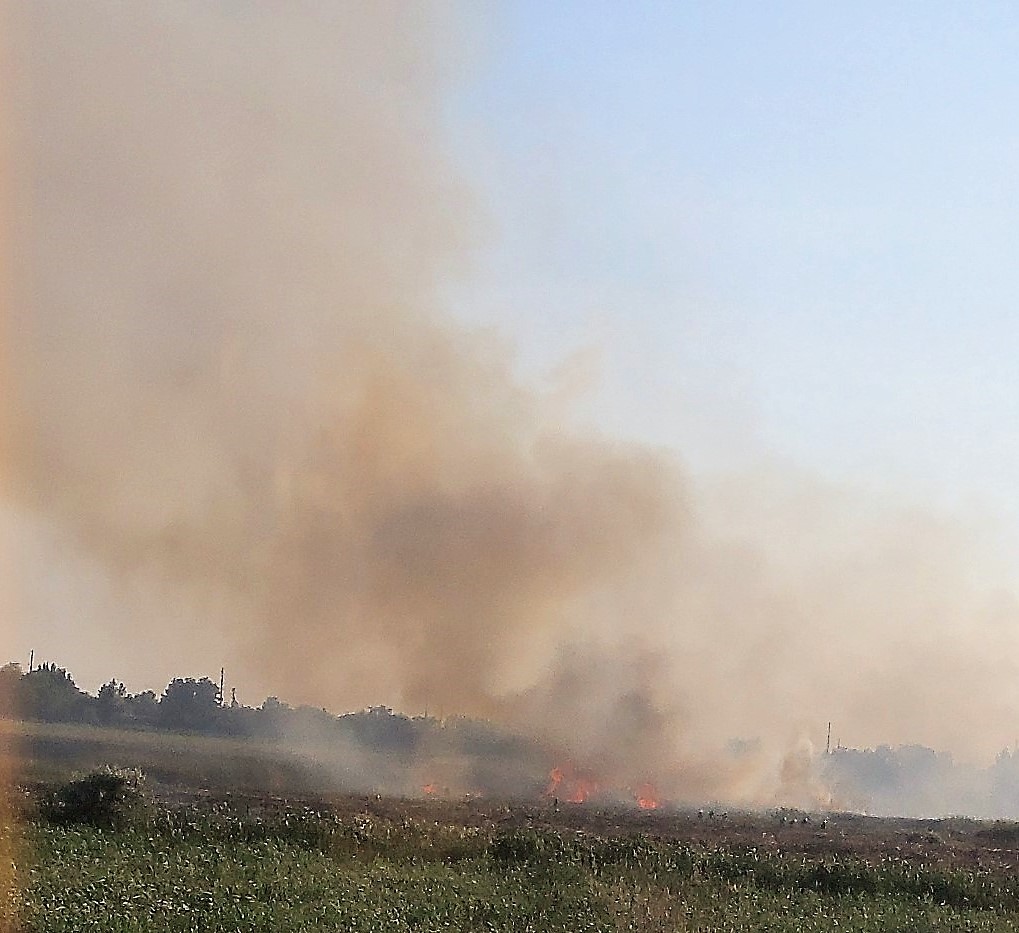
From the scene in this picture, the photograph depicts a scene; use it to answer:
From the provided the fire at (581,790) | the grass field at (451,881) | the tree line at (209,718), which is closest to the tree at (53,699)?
the tree line at (209,718)

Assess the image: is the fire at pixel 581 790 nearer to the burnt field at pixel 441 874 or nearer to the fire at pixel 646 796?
the fire at pixel 646 796

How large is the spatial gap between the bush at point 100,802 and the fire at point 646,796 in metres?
44.1

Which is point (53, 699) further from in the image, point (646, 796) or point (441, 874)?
point (441, 874)

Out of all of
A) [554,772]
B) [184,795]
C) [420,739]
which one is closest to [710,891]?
[184,795]

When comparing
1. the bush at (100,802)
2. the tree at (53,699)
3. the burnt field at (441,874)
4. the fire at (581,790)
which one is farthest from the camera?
the tree at (53,699)

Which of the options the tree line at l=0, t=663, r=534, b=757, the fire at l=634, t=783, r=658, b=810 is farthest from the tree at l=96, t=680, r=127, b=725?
the fire at l=634, t=783, r=658, b=810

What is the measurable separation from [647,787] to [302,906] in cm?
6008

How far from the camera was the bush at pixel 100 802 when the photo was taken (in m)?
32.7

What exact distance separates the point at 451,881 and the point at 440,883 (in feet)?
1.00

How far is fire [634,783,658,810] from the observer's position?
75438mm

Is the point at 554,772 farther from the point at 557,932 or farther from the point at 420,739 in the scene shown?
the point at 557,932

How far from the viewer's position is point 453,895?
25234mm

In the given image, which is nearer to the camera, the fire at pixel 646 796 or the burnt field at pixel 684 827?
the burnt field at pixel 684 827

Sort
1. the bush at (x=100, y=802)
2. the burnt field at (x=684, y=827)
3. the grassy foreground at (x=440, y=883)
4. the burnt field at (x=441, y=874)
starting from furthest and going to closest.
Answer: the burnt field at (x=684, y=827) < the bush at (x=100, y=802) < the burnt field at (x=441, y=874) < the grassy foreground at (x=440, y=883)
